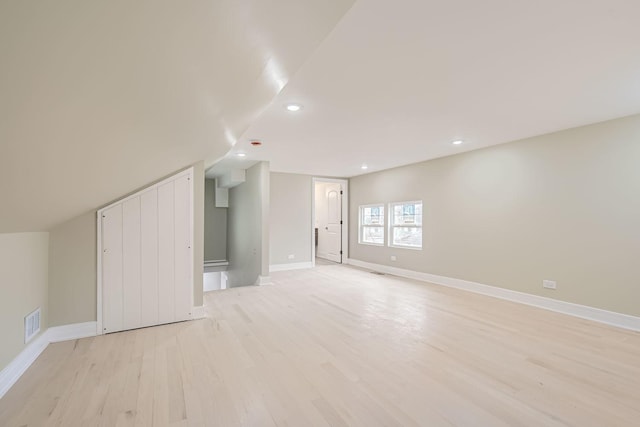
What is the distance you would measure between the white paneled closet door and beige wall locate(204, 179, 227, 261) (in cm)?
464

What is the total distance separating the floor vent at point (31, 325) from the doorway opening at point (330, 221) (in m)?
4.94

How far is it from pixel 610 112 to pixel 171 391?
15.7ft

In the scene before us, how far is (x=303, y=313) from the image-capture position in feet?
11.7

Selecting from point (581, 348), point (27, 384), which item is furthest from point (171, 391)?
point (581, 348)

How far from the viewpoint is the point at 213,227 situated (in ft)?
25.6

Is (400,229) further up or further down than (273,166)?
further down

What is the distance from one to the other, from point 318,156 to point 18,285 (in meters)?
3.90

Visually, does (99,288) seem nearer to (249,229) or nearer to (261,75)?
(261,75)

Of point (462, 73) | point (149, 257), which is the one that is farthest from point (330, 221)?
point (462, 73)

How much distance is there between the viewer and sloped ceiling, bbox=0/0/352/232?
25.7 inches

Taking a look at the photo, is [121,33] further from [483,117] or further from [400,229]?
[400,229]

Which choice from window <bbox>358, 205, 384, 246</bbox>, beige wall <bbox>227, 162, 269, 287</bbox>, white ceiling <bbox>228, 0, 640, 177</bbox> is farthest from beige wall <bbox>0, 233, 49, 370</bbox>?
window <bbox>358, 205, 384, 246</bbox>

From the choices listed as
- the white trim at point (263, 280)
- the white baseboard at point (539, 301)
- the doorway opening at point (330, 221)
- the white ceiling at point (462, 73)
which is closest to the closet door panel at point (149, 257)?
the white ceiling at point (462, 73)

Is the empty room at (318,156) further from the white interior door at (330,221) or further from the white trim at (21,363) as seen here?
the white interior door at (330,221)
